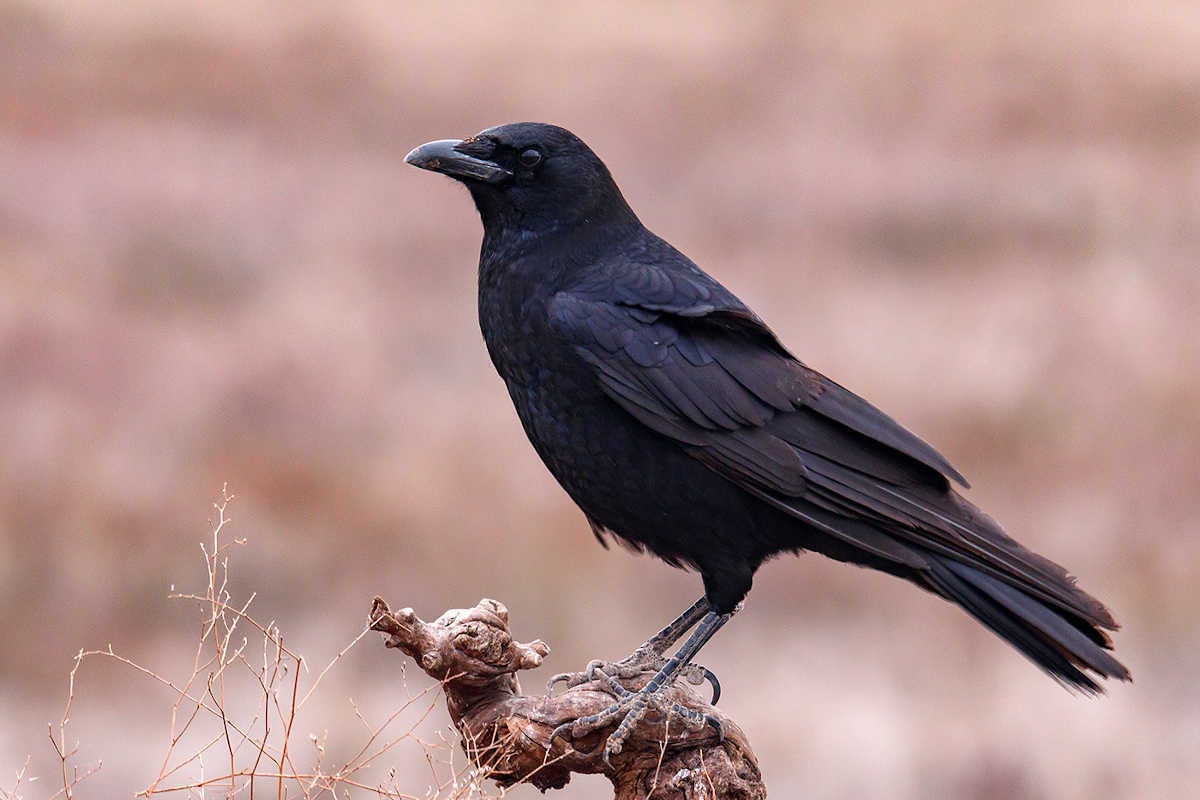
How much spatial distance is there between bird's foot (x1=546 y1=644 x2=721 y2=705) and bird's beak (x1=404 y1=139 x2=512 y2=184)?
166 cm

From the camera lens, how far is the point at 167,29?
56.8 ft

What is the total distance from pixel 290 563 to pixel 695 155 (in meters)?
7.67

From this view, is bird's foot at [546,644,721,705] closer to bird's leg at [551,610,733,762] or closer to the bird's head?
bird's leg at [551,610,733,762]

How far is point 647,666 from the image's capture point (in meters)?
4.88

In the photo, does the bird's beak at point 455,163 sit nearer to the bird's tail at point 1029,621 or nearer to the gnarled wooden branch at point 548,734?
the gnarled wooden branch at point 548,734

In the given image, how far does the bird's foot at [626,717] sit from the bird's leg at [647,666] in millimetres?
99

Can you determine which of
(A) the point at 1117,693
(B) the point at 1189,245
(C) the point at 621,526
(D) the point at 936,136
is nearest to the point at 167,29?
(D) the point at 936,136

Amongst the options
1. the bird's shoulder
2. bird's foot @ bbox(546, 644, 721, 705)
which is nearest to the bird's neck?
the bird's shoulder

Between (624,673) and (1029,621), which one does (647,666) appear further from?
(1029,621)

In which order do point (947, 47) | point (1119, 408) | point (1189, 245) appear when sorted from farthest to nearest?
point (947, 47)
point (1189, 245)
point (1119, 408)

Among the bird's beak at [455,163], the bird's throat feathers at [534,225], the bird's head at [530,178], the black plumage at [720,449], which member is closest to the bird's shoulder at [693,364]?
the black plumage at [720,449]

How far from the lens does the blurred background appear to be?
30.9ft

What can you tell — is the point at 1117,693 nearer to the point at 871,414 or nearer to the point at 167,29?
the point at 871,414

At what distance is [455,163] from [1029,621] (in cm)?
235
